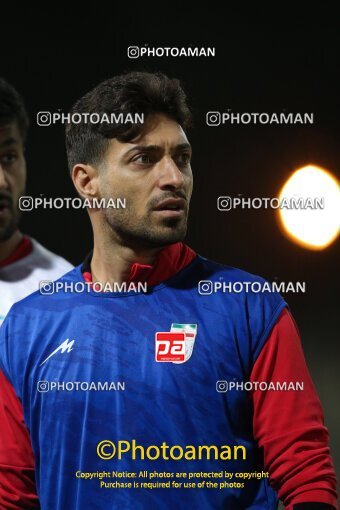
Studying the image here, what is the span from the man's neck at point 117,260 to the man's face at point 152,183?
0.02 metres

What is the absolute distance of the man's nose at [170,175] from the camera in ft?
4.09

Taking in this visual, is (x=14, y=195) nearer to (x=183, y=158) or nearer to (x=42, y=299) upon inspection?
(x=42, y=299)

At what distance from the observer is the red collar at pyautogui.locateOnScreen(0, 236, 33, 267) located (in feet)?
4.66

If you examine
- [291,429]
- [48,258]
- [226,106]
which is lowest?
[291,429]

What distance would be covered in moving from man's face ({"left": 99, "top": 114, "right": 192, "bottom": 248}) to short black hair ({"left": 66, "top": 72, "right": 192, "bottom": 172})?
2 centimetres

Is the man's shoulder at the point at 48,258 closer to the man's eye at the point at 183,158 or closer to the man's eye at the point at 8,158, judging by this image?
the man's eye at the point at 8,158

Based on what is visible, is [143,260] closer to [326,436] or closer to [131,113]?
[131,113]

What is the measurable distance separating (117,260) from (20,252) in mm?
240

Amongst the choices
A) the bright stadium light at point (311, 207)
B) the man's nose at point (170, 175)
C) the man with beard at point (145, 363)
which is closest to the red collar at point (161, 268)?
the man with beard at point (145, 363)

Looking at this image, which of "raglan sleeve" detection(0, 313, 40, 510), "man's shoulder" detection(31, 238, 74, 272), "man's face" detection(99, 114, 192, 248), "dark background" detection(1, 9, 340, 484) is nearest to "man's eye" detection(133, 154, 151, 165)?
"man's face" detection(99, 114, 192, 248)

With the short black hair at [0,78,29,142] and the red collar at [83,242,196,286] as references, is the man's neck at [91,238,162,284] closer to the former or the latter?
the red collar at [83,242,196,286]

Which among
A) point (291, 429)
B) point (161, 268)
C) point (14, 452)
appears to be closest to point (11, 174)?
point (161, 268)

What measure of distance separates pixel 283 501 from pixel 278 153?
607 mm

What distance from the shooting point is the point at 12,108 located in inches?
55.7
